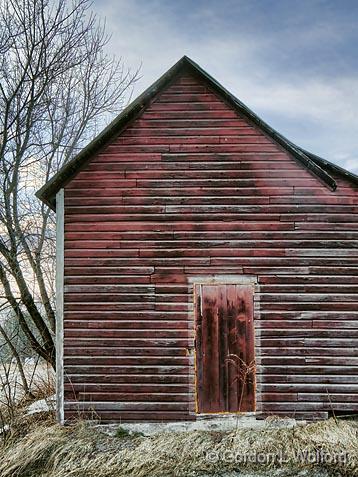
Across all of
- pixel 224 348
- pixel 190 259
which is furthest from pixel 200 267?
pixel 224 348

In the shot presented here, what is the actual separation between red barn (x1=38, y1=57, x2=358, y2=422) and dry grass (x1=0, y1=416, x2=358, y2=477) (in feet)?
1.19

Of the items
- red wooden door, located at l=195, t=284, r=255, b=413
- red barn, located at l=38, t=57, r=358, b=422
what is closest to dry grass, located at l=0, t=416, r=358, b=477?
red barn, located at l=38, t=57, r=358, b=422

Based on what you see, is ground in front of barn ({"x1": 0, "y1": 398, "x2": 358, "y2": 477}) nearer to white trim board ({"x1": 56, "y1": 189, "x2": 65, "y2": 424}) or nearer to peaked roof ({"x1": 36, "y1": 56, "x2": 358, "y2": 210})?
white trim board ({"x1": 56, "y1": 189, "x2": 65, "y2": 424})

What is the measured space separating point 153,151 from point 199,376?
375cm

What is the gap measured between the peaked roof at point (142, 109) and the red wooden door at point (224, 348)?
2265 mm

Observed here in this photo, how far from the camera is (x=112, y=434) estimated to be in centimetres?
682

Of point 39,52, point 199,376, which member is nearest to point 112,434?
point 199,376

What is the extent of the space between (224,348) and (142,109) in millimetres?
4158

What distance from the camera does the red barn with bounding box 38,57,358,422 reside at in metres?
6.96

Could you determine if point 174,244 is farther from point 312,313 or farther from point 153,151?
point 312,313

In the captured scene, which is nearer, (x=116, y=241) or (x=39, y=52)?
(x=116, y=241)

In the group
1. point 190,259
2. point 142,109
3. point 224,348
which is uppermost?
point 142,109

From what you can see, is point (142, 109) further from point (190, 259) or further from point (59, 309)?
point (59, 309)

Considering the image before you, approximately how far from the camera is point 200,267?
707 cm
